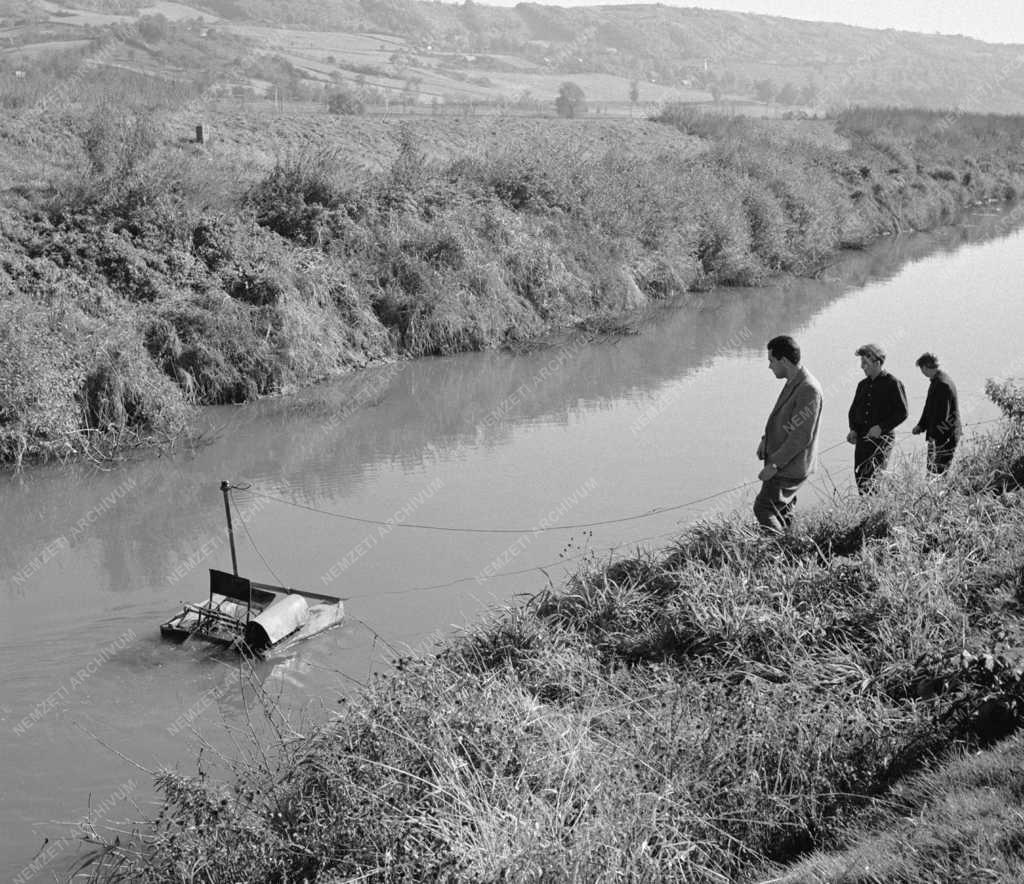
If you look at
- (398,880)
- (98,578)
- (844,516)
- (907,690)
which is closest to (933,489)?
(844,516)

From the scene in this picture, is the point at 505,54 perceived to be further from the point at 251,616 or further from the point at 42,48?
the point at 251,616

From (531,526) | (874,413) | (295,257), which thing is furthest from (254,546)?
(295,257)

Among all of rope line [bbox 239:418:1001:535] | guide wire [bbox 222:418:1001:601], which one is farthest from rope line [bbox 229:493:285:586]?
rope line [bbox 239:418:1001:535]

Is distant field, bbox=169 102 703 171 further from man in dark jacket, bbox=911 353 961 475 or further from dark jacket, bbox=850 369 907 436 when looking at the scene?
man in dark jacket, bbox=911 353 961 475

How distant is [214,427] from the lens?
58.6 feet

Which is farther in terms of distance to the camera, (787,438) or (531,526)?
(531,526)

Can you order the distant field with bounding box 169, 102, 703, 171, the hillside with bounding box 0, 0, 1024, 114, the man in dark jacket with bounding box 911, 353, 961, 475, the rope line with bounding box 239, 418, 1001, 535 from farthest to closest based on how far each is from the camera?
the hillside with bounding box 0, 0, 1024, 114
the distant field with bounding box 169, 102, 703, 171
the rope line with bounding box 239, 418, 1001, 535
the man in dark jacket with bounding box 911, 353, 961, 475

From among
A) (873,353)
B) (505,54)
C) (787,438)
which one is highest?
(505,54)

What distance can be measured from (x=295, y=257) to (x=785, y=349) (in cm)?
1458

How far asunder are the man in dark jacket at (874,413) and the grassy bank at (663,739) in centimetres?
151

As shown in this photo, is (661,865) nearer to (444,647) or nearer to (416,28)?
(444,647)

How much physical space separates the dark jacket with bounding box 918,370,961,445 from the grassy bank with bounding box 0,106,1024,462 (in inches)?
442

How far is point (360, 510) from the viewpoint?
559 inches

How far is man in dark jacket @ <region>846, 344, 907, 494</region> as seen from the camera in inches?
411
